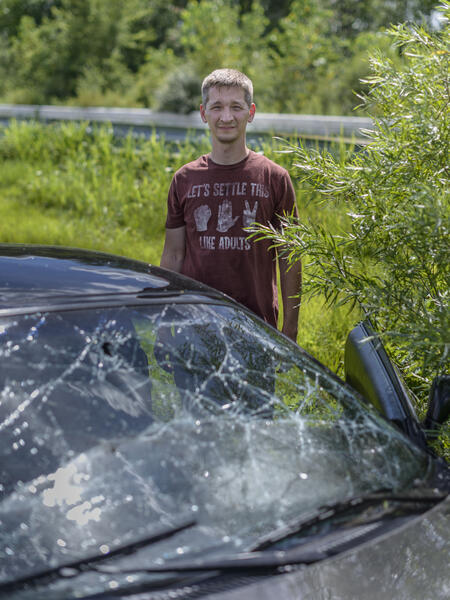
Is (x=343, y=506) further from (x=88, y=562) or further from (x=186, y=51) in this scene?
(x=186, y=51)

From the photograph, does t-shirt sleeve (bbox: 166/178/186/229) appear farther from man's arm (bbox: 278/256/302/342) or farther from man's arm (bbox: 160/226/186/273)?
man's arm (bbox: 278/256/302/342)

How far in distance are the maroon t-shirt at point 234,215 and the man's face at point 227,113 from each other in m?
0.13

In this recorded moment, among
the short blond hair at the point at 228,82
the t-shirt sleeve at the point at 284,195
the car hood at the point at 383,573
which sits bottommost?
the car hood at the point at 383,573

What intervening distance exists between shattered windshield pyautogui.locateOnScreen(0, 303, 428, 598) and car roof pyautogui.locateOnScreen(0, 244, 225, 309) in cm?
9

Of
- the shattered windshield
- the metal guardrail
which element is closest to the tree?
the shattered windshield

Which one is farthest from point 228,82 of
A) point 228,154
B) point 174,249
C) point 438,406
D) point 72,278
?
point 438,406

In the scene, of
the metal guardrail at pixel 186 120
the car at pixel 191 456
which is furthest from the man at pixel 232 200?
the metal guardrail at pixel 186 120

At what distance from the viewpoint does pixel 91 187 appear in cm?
845

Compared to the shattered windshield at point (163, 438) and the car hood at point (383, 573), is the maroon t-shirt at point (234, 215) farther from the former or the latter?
the car hood at point (383, 573)

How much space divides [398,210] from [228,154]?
1.03 m

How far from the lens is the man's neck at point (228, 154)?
9.91 feet

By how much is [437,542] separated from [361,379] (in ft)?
2.55

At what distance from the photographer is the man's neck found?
3.02 m

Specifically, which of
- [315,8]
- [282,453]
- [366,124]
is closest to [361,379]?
[282,453]
